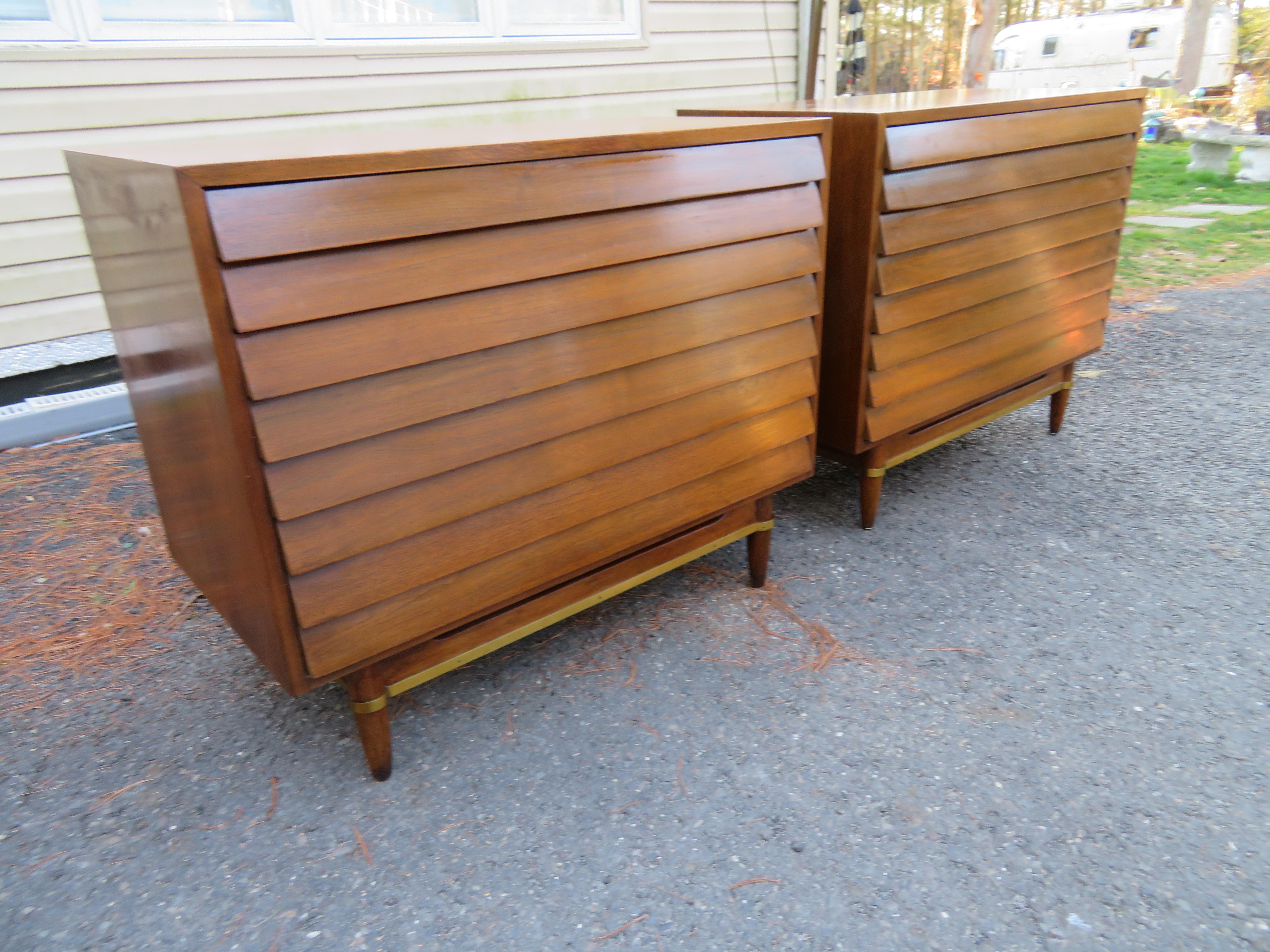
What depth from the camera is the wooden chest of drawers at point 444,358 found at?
3.84 feet

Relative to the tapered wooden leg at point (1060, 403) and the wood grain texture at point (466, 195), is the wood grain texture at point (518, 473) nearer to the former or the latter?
the wood grain texture at point (466, 195)

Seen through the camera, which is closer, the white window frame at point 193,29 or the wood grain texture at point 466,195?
the wood grain texture at point 466,195

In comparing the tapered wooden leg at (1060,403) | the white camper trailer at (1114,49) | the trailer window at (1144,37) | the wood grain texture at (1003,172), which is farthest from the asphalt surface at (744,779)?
the trailer window at (1144,37)

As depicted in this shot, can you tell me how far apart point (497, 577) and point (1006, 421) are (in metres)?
2.43

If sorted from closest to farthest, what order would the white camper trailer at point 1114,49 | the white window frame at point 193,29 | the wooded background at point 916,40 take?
the white window frame at point 193,29
the white camper trailer at point 1114,49
the wooded background at point 916,40

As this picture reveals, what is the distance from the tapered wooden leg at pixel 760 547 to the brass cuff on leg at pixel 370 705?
973mm

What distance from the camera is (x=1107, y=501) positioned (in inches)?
101

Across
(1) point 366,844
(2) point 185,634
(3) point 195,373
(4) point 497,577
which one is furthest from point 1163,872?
(2) point 185,634

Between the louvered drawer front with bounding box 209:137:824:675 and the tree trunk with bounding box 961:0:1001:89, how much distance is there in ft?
43.6

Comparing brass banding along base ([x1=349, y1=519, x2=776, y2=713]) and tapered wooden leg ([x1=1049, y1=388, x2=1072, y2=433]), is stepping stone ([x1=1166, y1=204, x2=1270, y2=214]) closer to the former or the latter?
tapered wooden leg ([x1=1049, y1=388, x2=1072, y2=433])

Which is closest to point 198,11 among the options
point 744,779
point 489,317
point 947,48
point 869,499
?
point 489,317

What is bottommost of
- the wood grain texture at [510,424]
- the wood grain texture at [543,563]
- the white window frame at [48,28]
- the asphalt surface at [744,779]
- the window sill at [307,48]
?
the asphalt surface at [744,779]

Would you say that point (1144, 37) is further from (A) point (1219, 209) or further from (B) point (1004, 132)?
(B) point (1004, 132)

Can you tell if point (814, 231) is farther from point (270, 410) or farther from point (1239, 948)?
point (1239, 948)
